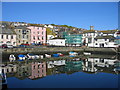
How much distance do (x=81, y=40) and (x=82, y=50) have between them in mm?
13429

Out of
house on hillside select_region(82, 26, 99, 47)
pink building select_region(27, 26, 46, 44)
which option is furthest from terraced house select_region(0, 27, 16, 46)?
house on hillside select_region(82, 26, 99, 47)

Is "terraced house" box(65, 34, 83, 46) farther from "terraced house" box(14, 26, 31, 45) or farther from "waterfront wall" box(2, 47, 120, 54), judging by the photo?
"terraced house" box(14, 26, 31, 45)

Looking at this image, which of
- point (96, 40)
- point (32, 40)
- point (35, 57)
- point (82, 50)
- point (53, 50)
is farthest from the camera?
point (96, 40)

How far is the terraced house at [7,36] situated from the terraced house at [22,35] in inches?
137

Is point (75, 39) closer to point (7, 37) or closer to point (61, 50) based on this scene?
point (61, 50)

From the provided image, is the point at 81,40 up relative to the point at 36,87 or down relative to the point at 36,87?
up

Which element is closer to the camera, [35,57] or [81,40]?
[35,57]

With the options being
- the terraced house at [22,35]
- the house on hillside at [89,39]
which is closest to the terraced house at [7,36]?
the terraced house at [22,35]

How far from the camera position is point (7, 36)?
5269 centimetres

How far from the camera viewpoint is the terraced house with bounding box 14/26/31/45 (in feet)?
193

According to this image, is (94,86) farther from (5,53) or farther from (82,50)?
(82,50)

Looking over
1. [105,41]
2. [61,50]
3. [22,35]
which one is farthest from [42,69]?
[105,41]

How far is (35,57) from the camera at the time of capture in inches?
1507

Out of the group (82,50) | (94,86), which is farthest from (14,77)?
(82,50)
